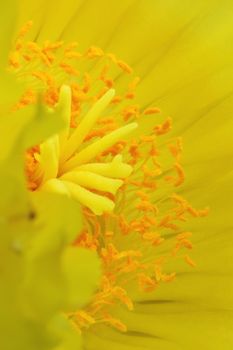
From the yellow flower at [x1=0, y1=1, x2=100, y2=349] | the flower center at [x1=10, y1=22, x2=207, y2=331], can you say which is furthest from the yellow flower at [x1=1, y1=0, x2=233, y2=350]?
the yellow flower at [x1=0, y1=1, x2=100, y2=349]

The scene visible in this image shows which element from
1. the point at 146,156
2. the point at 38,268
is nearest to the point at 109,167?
the point at 146,156

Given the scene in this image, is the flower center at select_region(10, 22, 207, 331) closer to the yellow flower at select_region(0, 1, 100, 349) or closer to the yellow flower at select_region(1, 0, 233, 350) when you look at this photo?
the yellow flower at select_region(1, 0, 233, 350)

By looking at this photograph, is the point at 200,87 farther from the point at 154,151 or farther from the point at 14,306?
the point at 14,306

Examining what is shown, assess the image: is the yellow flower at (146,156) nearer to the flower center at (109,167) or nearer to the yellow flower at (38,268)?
the flower center at (109,167)

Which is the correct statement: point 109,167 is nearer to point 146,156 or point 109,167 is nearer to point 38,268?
point 146,156

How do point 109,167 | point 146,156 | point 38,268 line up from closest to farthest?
point 38,268 → point 109,167 → point 146,156

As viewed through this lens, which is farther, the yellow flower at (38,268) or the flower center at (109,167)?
the flower center at (109,167)

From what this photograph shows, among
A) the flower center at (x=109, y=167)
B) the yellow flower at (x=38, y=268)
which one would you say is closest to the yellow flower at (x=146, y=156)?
the flower center at (x=109, y=167)

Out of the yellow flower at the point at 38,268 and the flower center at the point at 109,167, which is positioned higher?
the yellow flower at the point at 38,268
